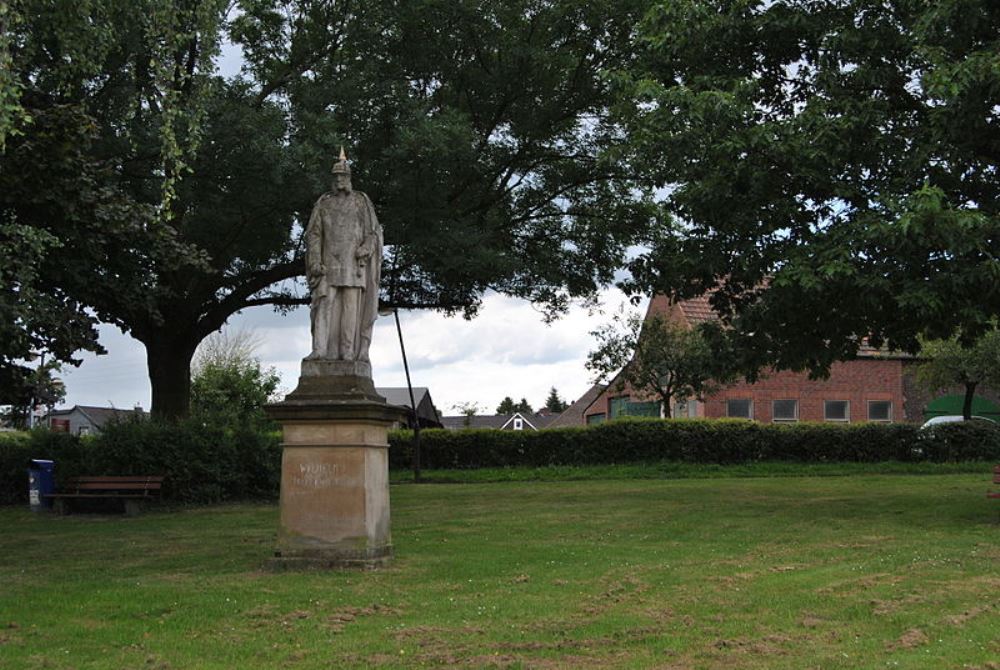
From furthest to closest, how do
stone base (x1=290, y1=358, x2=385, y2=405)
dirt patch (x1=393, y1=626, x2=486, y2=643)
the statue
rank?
the statue < stone base (x1=290, y1=358, x2=385, y2=405) < dirt patch (x1=393, y1=626, x2=486, y2=643)

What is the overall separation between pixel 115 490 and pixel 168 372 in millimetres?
4213

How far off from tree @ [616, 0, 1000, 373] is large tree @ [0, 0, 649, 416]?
14.6ft

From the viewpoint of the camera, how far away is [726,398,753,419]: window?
146 ft

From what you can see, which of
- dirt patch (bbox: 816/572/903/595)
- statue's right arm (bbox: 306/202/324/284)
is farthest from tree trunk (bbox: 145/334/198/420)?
dirt patch (bbox: 816/572/903/595)

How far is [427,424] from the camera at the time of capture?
238 feet

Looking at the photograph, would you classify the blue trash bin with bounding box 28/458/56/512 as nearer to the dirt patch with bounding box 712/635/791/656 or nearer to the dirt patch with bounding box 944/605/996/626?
the dirt patch with bounding box 712/635/791/656

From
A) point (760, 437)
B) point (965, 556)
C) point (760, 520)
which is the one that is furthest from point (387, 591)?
point (760, 437)

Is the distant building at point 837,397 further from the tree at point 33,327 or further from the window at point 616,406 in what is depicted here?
the tree at point 33,327

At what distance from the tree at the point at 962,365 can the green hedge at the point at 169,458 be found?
23.0 metres

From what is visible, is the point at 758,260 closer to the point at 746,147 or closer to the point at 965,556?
the point at 746,147

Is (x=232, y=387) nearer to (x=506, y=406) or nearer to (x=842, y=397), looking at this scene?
(x=842, y=397)

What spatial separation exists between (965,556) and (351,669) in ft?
23.8

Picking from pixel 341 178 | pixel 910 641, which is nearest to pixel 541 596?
pixel 910 641

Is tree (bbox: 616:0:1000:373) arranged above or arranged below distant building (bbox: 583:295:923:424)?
above
